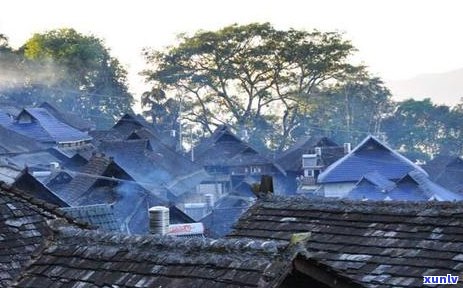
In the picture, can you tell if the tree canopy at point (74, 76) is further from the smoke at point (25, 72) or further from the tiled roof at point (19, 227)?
the tiled roof at point (19, 227)

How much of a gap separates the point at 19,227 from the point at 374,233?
478cm

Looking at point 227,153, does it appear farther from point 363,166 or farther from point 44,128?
point 363,166

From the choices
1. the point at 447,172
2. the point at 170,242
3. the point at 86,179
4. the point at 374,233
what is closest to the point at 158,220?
the point at 374,233

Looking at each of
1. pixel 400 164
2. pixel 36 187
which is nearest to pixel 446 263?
pixel 36 187

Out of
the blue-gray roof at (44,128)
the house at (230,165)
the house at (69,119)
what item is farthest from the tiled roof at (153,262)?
the house at (69,119)

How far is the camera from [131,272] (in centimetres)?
654

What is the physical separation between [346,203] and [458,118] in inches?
2306

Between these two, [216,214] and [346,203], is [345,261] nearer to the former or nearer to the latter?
[346,203]

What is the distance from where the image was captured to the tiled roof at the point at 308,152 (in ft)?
164

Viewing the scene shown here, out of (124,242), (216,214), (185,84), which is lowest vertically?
(216,214)

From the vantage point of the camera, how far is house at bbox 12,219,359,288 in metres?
5.70

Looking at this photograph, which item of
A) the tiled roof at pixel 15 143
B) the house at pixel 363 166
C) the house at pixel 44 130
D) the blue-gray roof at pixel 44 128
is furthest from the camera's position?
the blue-gray roof at pixel 44 128

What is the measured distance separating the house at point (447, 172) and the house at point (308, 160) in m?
5.44

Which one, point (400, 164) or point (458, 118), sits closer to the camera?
point (400, 164)
